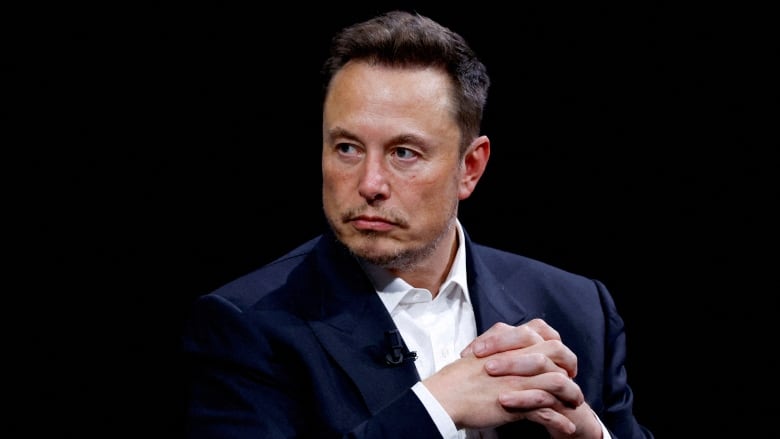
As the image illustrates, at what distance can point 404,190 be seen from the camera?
2430 millimetres

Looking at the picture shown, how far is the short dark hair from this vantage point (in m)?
2.46

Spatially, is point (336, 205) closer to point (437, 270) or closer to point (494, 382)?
point (437, 270)

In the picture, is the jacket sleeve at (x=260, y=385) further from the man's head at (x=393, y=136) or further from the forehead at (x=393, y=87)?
the forehead at (x=393, y=87)

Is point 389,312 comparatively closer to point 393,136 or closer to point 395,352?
point 395,352

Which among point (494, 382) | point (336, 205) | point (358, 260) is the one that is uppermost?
point (336, 205)

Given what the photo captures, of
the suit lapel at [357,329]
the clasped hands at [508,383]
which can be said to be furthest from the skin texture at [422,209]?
the suit lapel at [357,329]

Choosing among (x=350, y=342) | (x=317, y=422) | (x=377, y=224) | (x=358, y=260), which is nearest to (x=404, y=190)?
(x=377, y=224)

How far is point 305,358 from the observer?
2361 mm

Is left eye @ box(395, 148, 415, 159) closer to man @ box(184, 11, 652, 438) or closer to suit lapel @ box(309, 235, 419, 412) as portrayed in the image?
man @ box(184, 11, 652, 438)

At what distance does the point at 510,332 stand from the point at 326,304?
514 millimetres

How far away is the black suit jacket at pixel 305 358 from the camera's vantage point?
90.2 inches

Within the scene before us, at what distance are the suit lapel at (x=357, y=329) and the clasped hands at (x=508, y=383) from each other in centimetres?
15

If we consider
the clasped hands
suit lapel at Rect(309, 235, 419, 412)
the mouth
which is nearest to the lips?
the mouth

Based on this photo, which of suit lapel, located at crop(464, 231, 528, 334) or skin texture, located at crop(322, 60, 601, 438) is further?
suit lapel, located at crop(464, 231, 528, 334)
